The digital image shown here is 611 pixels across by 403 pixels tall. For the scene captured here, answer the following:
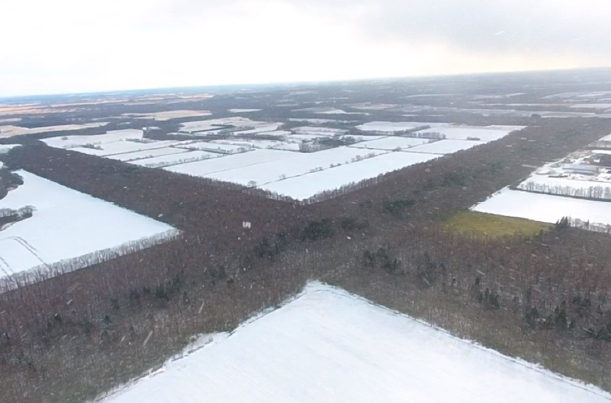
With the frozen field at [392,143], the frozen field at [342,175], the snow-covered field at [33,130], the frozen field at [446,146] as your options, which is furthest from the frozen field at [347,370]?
the snow-covered field at [33,130]

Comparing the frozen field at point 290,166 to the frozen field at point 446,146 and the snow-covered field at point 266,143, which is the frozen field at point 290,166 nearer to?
the frozen field at point 446,146

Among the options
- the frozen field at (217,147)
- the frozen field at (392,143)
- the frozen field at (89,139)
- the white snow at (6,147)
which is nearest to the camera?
the frozen field at (392,143)

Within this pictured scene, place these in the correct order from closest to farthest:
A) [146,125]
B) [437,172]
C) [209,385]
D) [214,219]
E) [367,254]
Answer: [209,385], [367,254], [214,219], [437,172], [146,125]

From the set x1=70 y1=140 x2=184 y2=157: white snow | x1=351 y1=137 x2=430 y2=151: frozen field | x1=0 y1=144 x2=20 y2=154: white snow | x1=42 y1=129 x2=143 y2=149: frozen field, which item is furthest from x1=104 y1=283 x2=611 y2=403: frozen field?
x1=0 y1=144 x2=20 y2=154: white snow

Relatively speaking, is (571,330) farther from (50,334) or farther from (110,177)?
(110,177)

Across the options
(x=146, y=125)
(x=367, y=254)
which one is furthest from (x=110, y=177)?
(x=146, y=125)

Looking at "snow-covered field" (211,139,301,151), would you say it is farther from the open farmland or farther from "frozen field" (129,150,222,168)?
the open farmland

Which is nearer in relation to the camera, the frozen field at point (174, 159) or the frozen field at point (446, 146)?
the frozen field at point (174, 159)
